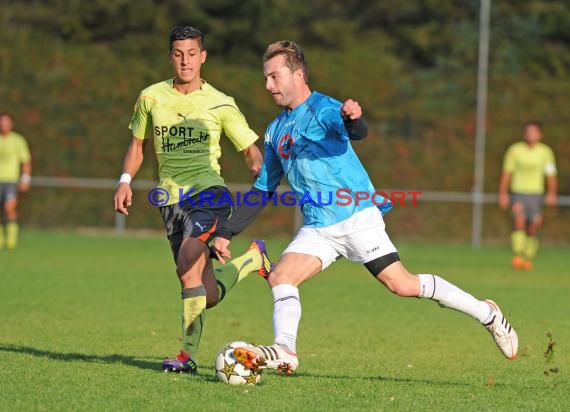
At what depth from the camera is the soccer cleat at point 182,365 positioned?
23.4ft

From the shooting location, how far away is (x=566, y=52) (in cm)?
3156

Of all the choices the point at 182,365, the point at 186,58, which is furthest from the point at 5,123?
the point at 182,365

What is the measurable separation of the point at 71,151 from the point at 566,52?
45.9 feet

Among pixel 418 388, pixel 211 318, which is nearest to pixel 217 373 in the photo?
pixel 418 388

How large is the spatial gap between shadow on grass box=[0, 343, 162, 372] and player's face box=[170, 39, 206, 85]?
6.24 ft

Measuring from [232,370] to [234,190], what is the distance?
19948 mm

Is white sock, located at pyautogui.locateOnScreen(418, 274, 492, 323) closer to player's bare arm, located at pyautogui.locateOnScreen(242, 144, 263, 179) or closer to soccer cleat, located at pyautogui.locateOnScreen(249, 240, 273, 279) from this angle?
soccer cleat, located at pyautogui.locateOnScreen(249, 240, 273, 279)

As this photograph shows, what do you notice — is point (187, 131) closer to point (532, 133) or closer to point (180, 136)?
point (180, 136)

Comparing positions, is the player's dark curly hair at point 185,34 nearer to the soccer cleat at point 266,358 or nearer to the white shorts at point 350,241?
the white shorts at point 350,241

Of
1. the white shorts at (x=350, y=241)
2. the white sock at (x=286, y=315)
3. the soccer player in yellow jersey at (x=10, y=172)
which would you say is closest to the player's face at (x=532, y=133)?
the soccer player in yellow jersey at (x=10, y=172)

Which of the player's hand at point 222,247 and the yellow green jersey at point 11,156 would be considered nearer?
the player's hand at point 222,247

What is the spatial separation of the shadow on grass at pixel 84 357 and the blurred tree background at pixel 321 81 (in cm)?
1866

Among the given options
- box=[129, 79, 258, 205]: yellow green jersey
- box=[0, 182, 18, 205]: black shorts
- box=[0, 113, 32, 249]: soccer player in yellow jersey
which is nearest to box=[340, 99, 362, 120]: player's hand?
box=[129, 79, 258, 205]: yellow green jersey

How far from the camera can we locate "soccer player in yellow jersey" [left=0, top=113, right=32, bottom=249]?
64.4 ft
